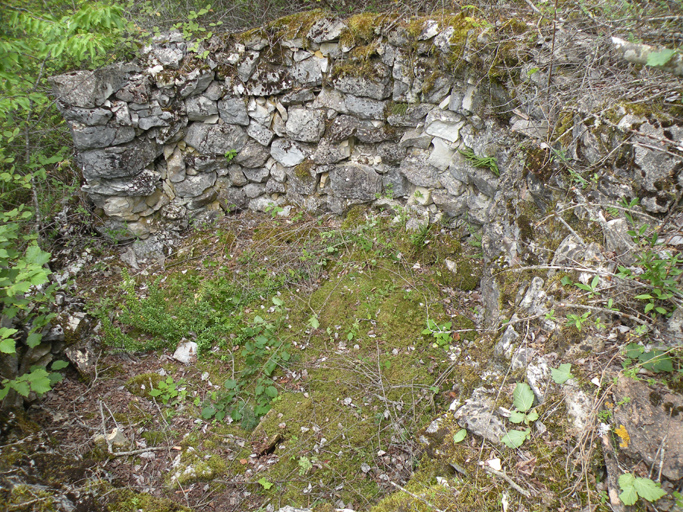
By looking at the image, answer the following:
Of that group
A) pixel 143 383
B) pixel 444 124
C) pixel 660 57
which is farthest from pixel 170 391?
pixel 660 57

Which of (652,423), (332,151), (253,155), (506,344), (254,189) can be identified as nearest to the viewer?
(652,423)

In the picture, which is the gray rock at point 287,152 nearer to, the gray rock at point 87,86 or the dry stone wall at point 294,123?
the dry stone wall at point 294,123

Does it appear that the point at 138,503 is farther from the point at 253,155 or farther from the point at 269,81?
the point at 269,81

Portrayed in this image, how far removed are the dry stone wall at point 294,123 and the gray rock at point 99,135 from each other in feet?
0.04

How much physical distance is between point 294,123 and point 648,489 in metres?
4.49

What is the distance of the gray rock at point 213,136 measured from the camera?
16.4 feet

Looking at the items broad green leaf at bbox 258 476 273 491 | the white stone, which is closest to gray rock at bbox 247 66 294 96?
the white stone

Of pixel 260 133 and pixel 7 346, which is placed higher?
pixel 260 133

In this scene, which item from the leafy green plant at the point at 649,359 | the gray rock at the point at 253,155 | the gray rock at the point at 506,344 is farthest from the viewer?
the gray rock at the point at 253,155

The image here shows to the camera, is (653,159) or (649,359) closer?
(649,359)

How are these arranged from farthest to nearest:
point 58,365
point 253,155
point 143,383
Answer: point 253,155 < point 143,383 < point 58,365

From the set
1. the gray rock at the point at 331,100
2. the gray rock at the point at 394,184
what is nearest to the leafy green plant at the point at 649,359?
the gray rock at the point at 394,184

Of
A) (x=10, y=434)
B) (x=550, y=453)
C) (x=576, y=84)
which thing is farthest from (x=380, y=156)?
(x=10, y=434)

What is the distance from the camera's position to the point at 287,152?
5043 millimetres
